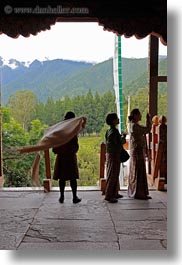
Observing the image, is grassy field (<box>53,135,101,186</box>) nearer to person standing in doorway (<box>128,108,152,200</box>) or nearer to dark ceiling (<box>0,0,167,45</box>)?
person standing in doorway (<box>128,108,152,200</box>)

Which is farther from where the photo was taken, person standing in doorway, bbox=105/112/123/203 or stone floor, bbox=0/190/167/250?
person standing in doorway, bbox=105/112/123/203

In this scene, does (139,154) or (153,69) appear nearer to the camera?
(139,154)

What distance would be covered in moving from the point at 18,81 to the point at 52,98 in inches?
23.6

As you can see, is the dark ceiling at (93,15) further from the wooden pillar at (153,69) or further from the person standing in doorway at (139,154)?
the wooden pillar at (153,69)

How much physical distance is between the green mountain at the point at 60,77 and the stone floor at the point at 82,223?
179 centimetres

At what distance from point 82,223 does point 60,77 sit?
3190mm

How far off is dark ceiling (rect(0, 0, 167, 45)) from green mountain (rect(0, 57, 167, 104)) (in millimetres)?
1397

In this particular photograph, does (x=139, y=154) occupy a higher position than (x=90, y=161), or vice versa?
(x=139, y=154)

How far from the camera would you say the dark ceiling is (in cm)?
502

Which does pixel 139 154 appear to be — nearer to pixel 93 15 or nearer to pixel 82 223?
pixel 82 223

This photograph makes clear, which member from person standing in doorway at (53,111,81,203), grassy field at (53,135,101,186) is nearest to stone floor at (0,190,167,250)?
person standing in doorway at (53,111,81,203)

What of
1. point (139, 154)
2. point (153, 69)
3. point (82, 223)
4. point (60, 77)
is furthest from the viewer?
point (60, 77)

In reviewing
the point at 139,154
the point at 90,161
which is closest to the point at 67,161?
the point at 139,154

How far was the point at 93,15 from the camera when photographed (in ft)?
16.9
